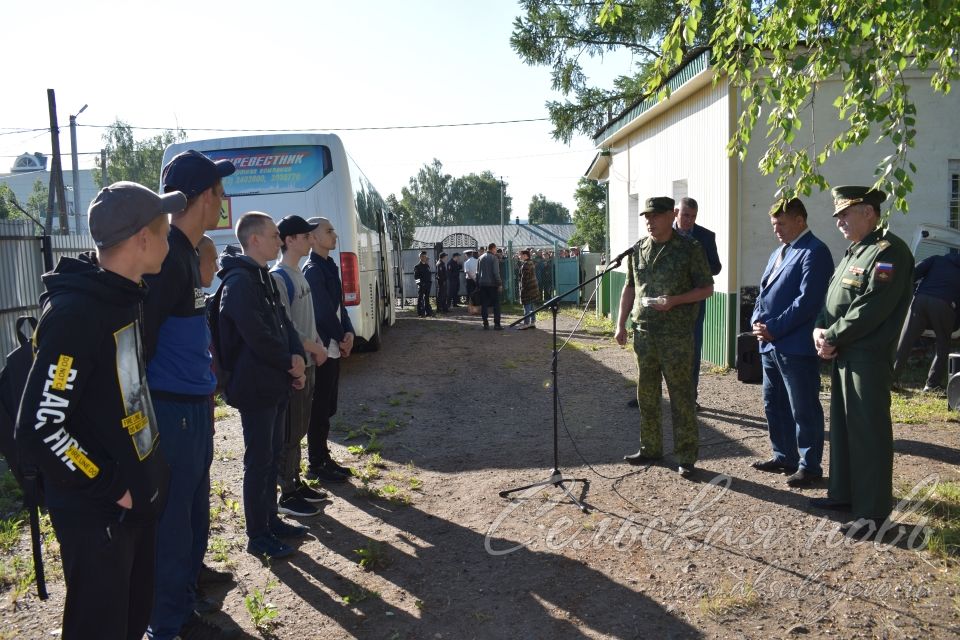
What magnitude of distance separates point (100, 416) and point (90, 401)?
5 cm

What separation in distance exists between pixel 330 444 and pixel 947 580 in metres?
4.94

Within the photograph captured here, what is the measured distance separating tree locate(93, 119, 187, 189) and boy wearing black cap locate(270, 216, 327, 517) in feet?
187

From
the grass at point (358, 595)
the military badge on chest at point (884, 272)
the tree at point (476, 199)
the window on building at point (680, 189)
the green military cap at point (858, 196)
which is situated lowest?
the grass at point (358, 595)

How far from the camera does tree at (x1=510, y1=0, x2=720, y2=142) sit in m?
24.1

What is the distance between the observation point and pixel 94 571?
7.43ft

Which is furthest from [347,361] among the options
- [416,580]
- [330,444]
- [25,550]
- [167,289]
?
[167,289]

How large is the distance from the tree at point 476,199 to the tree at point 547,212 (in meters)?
9.09

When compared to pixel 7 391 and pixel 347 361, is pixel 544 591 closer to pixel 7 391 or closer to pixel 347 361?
pixel 7 391

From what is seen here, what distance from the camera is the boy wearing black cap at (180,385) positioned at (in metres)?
2.96

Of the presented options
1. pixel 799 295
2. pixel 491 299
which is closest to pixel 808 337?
pixel 799 295

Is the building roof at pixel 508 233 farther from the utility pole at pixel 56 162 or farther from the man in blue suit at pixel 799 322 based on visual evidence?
the man in blue suit at pixel 799 322

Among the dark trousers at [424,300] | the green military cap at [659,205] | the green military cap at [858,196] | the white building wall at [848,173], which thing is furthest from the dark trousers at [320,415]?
the dark trousers at [424,300]

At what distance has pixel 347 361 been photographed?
39.8 feet

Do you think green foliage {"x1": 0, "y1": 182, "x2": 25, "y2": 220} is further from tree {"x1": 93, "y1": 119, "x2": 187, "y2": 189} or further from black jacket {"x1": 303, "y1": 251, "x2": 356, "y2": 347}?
black jacket {"x1": 303, "y1": 251, "x2": 356, "y2": 347}
